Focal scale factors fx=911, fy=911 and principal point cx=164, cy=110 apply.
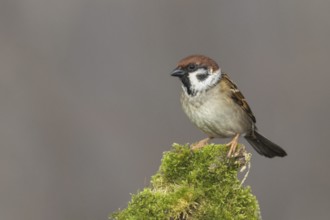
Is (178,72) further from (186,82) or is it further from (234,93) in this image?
(234,93)

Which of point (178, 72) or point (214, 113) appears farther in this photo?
point (214, 113)

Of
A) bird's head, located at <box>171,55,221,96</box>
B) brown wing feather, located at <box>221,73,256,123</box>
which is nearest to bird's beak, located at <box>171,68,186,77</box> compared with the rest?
bird's head, located at <box>171,55,221,96</box>

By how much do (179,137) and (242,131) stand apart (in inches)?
122

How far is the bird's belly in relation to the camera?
5.42 meters

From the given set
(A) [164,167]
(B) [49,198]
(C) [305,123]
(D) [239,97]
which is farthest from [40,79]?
(A) [164,167]

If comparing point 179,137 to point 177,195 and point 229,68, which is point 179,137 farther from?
point 177,195

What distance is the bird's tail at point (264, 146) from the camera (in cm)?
578

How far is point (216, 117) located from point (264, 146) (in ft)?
1.84

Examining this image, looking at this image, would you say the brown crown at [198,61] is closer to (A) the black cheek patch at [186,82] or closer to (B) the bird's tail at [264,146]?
(A) the black cheek patch at [186,82]

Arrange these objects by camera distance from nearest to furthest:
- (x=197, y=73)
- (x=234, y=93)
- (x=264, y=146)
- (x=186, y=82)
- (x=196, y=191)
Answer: (x=196, y=191), (x=197, y=73), (x=186, y=82), (x=234, y=93), (x=264, y=146)

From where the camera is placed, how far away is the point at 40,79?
916cm

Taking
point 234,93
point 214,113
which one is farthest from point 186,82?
point 234,93

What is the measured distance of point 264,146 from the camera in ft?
19.2

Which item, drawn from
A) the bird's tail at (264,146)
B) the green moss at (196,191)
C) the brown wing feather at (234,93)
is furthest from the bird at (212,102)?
the green moss at (196,191)
